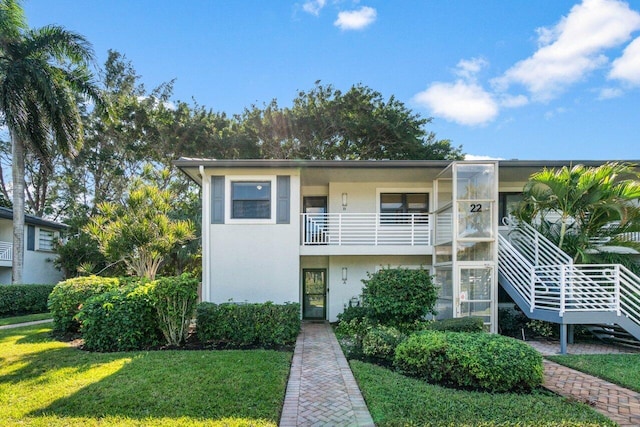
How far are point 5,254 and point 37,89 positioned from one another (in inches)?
342

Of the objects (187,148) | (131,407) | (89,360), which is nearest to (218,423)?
(131,407)

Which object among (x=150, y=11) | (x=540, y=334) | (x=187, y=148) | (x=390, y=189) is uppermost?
(x=150, y=11)

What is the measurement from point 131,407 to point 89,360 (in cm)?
307

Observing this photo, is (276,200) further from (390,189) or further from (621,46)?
(621,46)

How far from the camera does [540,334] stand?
10.3m

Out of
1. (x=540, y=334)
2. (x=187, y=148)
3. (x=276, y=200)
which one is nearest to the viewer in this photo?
(x=540, y=334)

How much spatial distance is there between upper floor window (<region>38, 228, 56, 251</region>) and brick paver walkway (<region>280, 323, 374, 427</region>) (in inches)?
754

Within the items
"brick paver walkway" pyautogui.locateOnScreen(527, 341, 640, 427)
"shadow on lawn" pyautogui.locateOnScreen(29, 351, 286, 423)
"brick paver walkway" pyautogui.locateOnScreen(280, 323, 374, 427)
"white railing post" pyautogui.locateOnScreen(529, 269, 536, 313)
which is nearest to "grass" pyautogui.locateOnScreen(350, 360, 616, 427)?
"brick paver walkway" pyautogui.locateOnScreen(280, 323, 374, 427)

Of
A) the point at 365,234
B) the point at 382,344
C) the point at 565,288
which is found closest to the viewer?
the point at 382,344

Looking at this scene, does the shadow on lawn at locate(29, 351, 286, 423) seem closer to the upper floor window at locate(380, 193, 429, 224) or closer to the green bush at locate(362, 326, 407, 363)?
the green bush at locate(362, 326, 407, 363)

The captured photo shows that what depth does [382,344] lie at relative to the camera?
24.5 feet

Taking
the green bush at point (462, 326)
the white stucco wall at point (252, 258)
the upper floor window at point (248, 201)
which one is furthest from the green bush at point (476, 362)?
the upper floor window at point (248, 201)

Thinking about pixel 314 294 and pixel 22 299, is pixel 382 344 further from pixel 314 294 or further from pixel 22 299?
pixel 22 299

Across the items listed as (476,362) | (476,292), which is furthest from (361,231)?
(476,362)
